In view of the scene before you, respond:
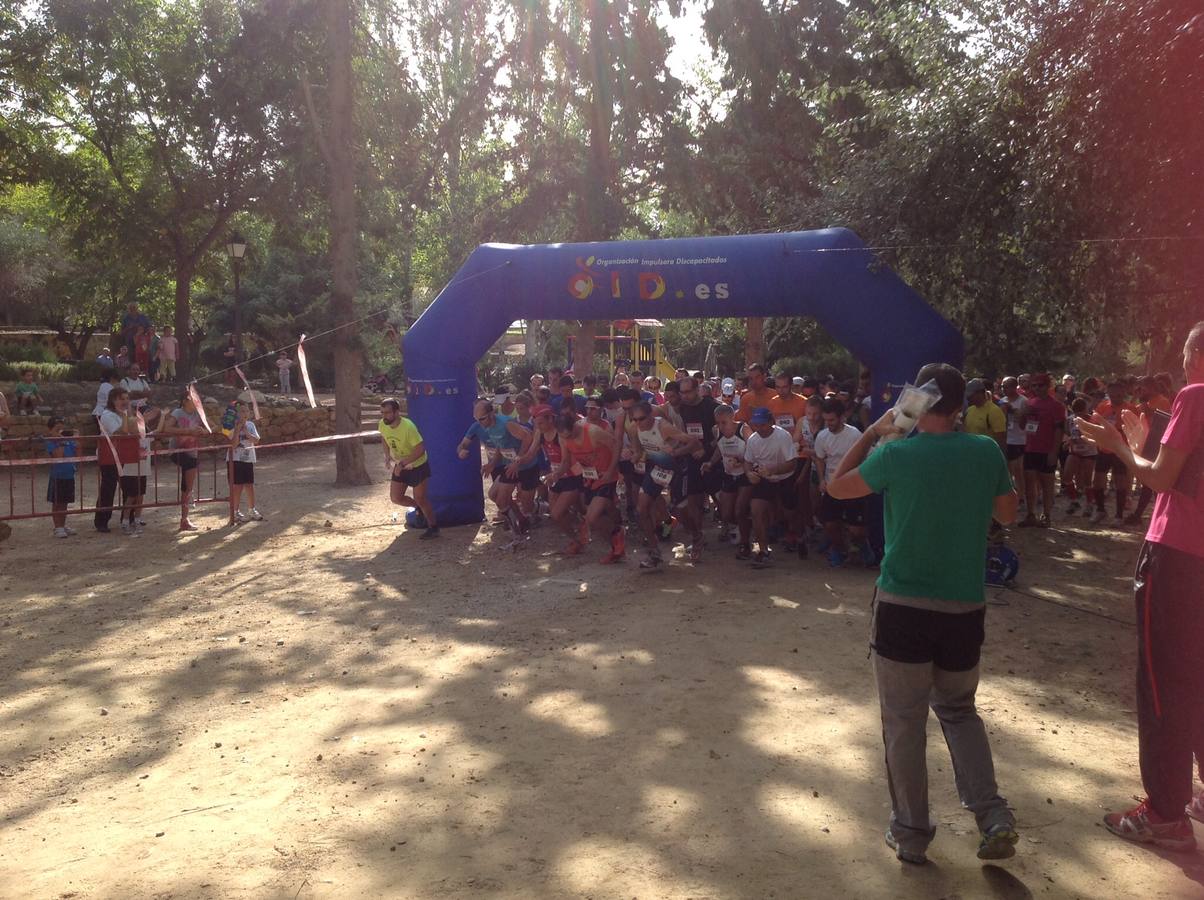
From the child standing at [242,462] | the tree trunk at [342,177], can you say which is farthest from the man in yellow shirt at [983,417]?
the tree trunk at [342,177]

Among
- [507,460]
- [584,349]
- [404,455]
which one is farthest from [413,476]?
[584,349]

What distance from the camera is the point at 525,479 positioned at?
1112 cm

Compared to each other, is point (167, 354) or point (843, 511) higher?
point (167, 354)

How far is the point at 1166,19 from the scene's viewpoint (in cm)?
793

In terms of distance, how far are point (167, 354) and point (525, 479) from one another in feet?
54.5

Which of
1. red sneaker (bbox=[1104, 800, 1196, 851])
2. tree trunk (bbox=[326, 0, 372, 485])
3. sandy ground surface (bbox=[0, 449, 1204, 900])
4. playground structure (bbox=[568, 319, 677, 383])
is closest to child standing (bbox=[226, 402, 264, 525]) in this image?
sandy ground surface (bbox=[0, 449, 1204, 900])

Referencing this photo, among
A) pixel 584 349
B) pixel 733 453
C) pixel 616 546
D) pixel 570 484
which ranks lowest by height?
pixel 616 546

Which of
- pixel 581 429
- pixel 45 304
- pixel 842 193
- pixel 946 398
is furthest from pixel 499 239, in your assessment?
pixel 946 398

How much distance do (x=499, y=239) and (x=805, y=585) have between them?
662 inches

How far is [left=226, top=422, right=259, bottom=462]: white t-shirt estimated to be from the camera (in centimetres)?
1227

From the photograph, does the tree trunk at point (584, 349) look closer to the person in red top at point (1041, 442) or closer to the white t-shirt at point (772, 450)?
the person in red top at point (1041, 442)

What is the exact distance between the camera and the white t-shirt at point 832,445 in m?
9.16

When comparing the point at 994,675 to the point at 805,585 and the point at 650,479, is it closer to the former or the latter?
the point at 805,585

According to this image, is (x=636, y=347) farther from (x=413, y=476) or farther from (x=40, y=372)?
(x=413, y=476)
